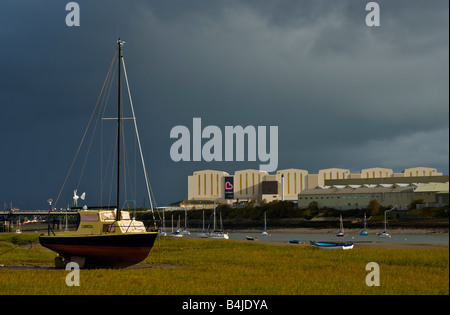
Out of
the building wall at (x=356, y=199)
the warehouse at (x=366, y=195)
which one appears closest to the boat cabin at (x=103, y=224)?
the warehouse at (x=366, y=195)

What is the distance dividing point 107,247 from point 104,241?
48 centimetres

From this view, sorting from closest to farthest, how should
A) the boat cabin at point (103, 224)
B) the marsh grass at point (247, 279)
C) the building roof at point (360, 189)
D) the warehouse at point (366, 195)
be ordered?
1. the marsh grass at point (247, 279)
2. the boat cabin at point (103, 224)
3. the warehouse at point (366, 195)
4. the building roof at point (360, 189)

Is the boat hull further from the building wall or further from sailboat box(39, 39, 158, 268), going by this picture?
the building wall

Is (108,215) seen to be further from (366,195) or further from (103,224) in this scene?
(366,195)

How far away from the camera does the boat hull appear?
33.9 metres

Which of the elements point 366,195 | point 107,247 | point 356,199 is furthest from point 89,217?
point 366,195

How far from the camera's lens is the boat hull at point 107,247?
33.9 metres

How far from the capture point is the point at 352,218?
563 ft

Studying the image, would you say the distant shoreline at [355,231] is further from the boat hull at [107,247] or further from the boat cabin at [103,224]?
the boat cabin at [103,224]

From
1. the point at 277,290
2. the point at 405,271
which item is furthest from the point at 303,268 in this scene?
the point at 277,290

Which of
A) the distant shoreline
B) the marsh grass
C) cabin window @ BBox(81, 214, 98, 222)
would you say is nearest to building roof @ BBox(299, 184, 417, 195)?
the distant shoreline
